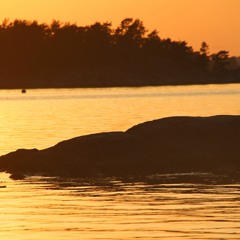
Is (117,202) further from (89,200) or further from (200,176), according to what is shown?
(200,176)

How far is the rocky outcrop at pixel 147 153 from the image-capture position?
38.8 meters

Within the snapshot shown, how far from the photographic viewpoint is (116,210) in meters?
29.4

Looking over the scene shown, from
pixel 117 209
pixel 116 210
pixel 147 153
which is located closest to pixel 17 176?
pixel 147 153

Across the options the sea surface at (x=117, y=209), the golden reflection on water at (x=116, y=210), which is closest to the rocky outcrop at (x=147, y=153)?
the sea surface at (x=117, y=209)

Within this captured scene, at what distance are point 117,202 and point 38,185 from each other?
5305 millimetres

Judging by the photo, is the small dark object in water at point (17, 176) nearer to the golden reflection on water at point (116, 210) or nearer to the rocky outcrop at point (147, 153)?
the golden reflection on water at point (116, 210)

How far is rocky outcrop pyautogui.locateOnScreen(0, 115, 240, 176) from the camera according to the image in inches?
1527

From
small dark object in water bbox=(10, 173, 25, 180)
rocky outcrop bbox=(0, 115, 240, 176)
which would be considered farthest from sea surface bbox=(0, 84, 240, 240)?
rocky outcrop bbox=(0, 115, 240, 176)

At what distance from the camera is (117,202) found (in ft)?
102

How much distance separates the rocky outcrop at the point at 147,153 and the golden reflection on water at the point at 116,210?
184cm

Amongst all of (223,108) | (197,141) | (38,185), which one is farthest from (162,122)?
(223,108)

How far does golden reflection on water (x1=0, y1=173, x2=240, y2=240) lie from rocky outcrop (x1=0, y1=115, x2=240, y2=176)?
184cm

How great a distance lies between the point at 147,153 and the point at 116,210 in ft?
32.2

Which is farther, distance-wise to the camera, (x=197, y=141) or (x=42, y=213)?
(x=197, y=141)
